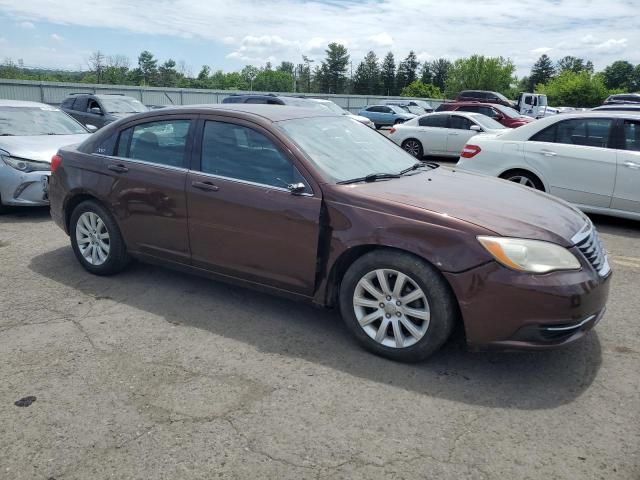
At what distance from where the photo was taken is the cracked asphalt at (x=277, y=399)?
260 cm

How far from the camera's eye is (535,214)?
3.61 metres

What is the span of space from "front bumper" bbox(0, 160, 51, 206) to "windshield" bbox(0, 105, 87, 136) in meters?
1.14

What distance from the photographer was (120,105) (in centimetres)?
1515

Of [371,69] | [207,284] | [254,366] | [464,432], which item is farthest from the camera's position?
[371,69]

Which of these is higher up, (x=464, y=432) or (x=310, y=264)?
(x=310, y=264)

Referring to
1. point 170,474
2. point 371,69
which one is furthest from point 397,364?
point 371,69

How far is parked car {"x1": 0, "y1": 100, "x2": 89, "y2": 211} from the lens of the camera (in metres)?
7.02

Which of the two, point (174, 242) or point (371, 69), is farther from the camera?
point (371, 69)

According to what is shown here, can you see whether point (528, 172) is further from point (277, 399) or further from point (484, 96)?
point (484, 96)

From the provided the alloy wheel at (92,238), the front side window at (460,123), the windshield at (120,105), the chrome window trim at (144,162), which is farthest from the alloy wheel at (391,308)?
the windshield at (120,105)

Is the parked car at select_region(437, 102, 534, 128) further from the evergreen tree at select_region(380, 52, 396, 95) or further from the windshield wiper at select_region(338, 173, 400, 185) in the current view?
the evergreen tree at select_region(380, 52, 396, 95)

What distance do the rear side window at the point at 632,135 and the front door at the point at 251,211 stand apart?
5.32m

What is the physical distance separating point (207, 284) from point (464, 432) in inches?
109

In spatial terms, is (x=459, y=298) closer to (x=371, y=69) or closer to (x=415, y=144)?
(x=415, y=144)
